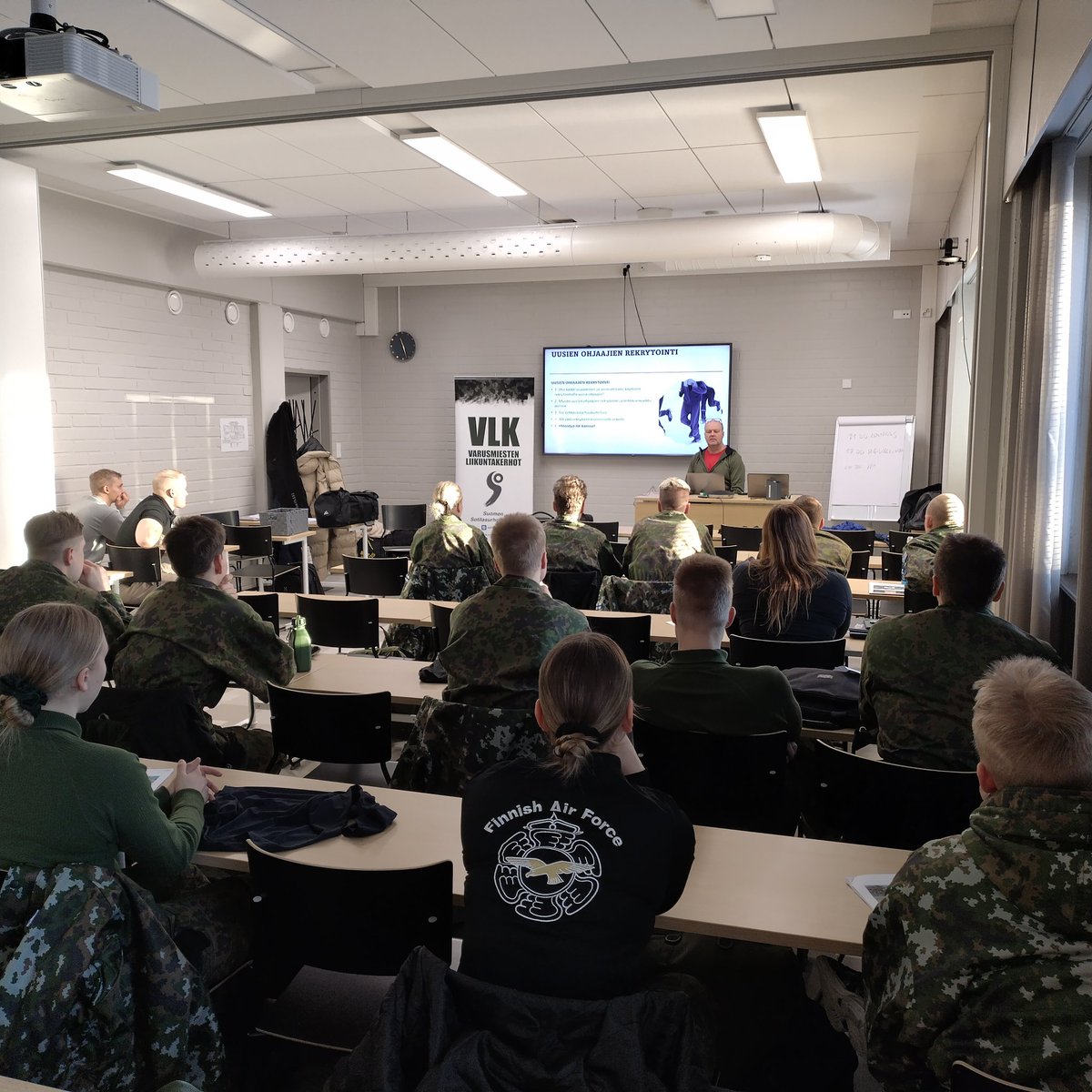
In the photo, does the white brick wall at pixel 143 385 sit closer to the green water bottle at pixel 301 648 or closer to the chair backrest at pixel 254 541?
the chair backrest at pixel 254 541

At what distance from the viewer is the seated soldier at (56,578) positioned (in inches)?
132

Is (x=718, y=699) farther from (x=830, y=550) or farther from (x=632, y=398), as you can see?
(x=632, y=398)

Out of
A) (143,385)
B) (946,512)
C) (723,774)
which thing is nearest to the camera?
(723,774)

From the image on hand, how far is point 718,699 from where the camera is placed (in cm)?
245

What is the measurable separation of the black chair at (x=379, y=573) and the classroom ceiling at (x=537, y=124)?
2436 mm

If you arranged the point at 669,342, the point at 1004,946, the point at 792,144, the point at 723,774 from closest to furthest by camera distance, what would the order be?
1. the point at 1004,946
2. the point at 723,774
3. the point at 792,144
4. the point at 669,342

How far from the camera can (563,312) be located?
414 inches

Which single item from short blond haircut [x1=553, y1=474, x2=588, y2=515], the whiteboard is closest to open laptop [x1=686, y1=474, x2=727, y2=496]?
the whiteboard

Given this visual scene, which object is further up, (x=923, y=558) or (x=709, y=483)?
(x=709, y=483)

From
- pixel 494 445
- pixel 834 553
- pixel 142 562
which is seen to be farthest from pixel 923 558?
pixel 494 445

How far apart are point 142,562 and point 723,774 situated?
4.49 m

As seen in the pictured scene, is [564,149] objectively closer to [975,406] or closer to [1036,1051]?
[975,406]

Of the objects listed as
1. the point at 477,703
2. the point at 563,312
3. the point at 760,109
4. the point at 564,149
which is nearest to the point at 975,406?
Result: the point at 760,109

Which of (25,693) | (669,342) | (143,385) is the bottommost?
(25,693)
